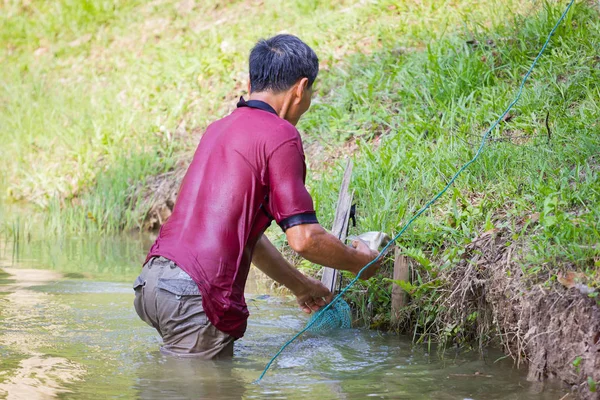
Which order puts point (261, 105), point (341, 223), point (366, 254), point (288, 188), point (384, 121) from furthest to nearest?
point (384, 121) < point (341, 223) < point (366, 254) < point (261, 105) < point (288, 188)

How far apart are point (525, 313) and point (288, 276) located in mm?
1241

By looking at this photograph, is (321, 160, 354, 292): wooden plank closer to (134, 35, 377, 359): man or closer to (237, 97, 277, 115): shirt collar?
(134, 35, 377, 359): man

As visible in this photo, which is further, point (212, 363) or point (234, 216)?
point (212, 363)

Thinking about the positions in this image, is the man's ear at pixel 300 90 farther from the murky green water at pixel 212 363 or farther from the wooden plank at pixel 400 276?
the murky green water at pixel 212 363

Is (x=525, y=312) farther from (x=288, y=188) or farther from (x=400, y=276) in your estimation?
(x=288, y=188)

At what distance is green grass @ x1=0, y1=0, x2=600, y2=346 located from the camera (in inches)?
177

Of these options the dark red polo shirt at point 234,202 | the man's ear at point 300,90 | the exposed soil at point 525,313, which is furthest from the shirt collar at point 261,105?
the exposed soil at point 525,313

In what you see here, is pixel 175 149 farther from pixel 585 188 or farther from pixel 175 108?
pixel 585 188

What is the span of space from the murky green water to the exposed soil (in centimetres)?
13

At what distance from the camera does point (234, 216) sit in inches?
139

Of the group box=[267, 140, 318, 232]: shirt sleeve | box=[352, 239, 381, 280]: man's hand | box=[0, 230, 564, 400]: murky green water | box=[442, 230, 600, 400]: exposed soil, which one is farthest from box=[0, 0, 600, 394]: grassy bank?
box=[267, 140, 318, 232]: shirt sleeve

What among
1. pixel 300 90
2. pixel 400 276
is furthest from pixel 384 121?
pixel 300 90

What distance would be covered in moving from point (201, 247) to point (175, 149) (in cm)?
496

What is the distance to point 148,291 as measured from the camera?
361 centimetres
